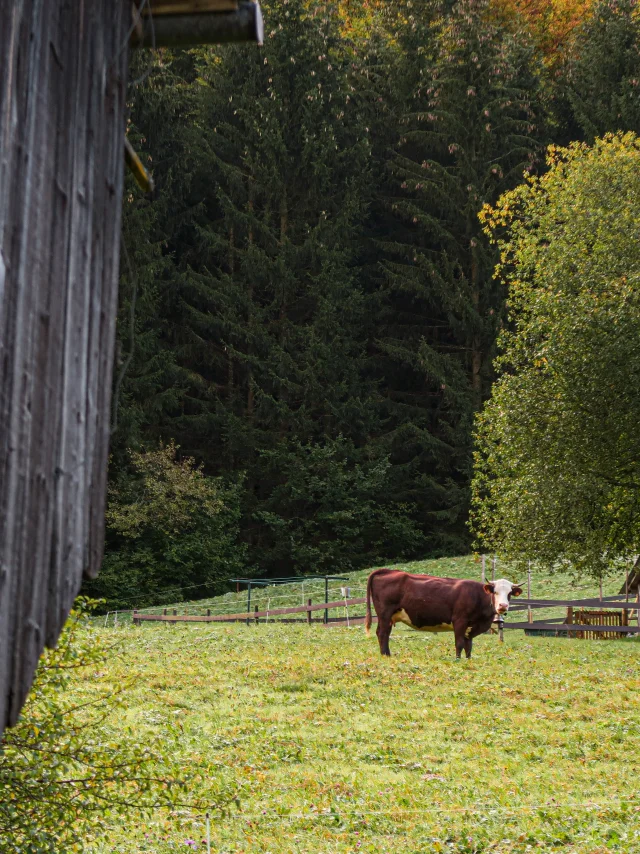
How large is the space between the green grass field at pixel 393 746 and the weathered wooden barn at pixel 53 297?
147 inches

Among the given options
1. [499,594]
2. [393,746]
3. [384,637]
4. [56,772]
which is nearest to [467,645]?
[499,594]

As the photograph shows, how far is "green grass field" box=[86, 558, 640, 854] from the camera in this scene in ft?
30.2

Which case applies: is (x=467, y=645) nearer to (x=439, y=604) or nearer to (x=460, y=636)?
(x=460, y=636)

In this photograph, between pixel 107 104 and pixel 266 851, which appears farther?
pixel 266 851

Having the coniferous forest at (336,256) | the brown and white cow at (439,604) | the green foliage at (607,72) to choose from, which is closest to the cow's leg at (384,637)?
the brown and white cow at (439,604)

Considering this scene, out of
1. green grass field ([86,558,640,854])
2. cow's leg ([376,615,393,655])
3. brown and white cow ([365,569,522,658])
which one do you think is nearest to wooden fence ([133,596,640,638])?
green grass field ([86,558,640,854])

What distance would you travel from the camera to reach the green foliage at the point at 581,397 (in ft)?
77.5

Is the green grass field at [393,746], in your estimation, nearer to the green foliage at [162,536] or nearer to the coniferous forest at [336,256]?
the green foliage at [162,536]

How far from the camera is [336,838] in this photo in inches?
359

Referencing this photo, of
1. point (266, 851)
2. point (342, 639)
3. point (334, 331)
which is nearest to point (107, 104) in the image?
point (266, 851)

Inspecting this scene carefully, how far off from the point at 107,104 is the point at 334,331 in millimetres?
43591

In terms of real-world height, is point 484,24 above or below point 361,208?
above

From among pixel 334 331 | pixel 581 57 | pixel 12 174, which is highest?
pixel 581 57

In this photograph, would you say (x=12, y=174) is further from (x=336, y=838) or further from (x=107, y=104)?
(x=336, y=838)
